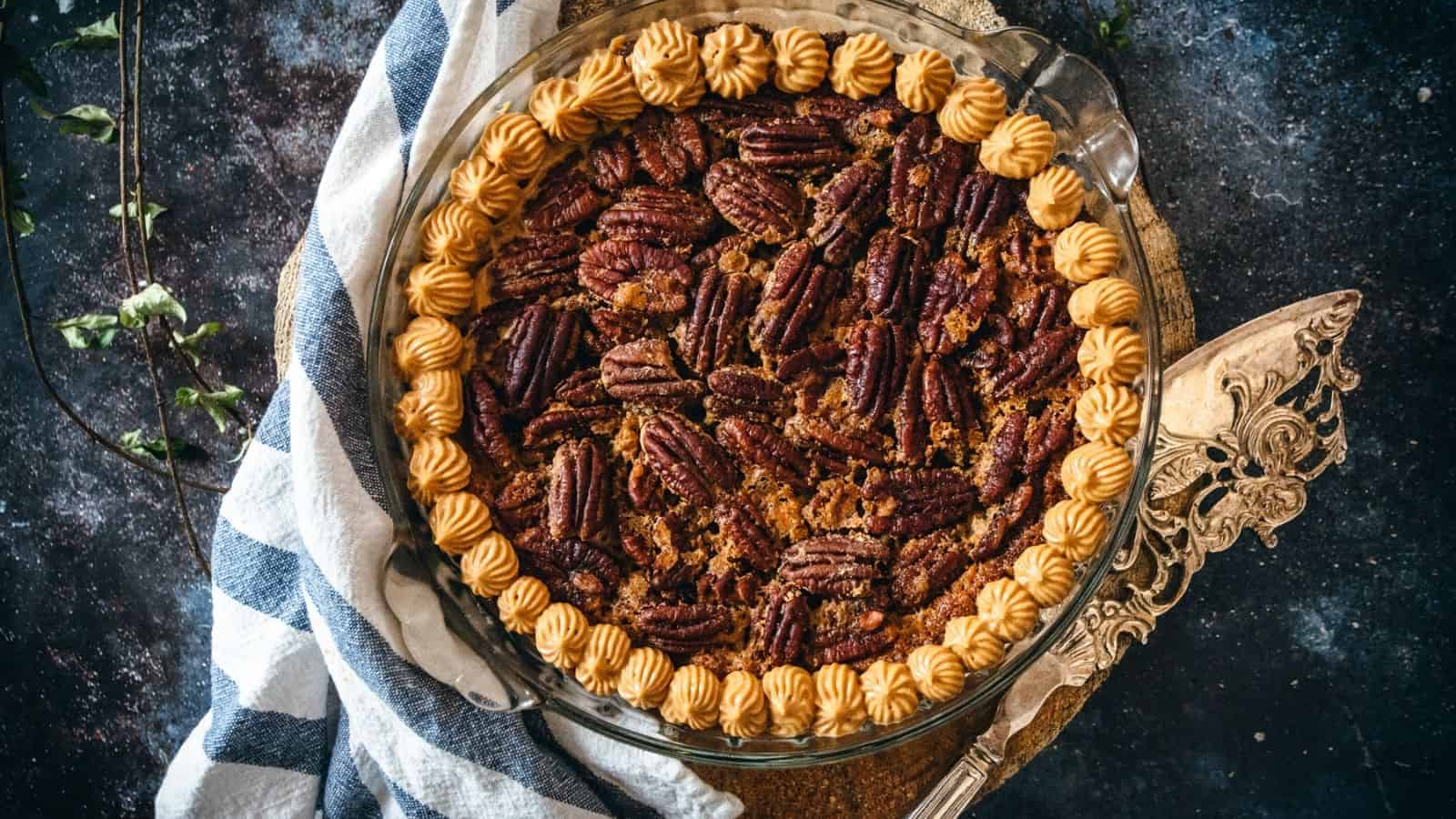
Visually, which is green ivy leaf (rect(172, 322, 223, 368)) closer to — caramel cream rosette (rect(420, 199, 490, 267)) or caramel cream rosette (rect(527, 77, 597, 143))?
caramel cream rosette (rect(420, 199, 490, 267))

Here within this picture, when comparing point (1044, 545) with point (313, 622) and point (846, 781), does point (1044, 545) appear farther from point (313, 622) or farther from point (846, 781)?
point (313, 622)

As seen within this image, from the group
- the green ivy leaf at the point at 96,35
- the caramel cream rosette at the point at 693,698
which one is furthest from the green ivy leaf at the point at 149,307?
the caramel cream rosette at the point at 693,698

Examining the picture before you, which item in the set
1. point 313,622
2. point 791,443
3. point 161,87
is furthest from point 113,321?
point 791,443

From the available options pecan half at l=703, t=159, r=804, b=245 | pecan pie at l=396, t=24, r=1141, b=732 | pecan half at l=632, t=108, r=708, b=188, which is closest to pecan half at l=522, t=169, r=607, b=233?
pecan pie at l=396, t=24, r=1141, b=732

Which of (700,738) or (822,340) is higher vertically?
(822,340)

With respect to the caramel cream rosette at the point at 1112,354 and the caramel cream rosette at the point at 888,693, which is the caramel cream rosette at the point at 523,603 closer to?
the caramel cream rosette at the point at 888,693

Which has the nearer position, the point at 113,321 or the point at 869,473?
the point at 869,473
